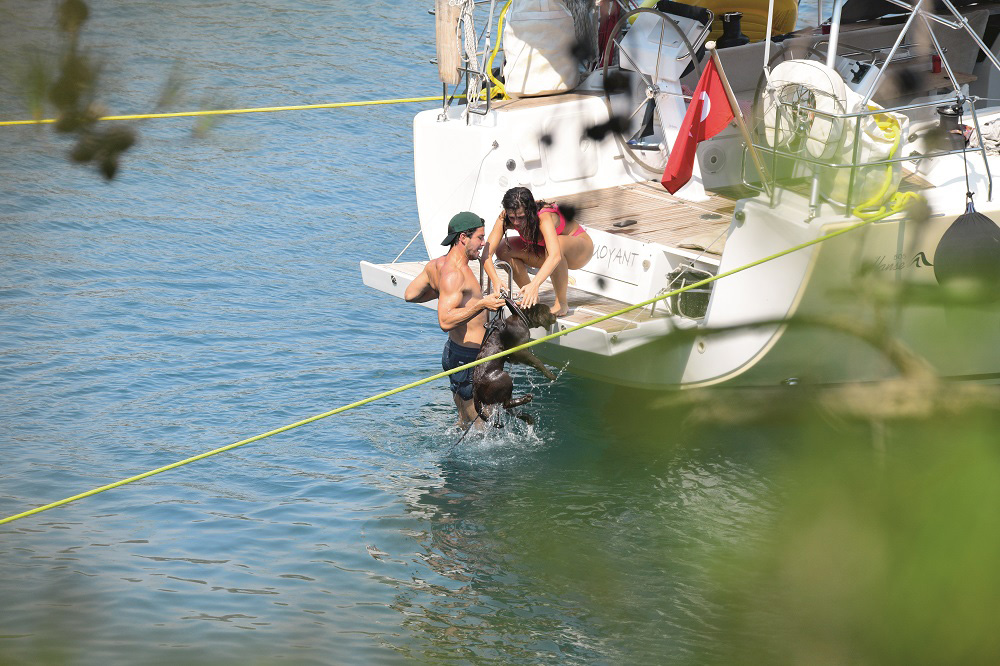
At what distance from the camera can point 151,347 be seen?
28.4 ft

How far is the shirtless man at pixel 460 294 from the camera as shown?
6254 millimetres

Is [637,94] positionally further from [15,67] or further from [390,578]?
[15,67]

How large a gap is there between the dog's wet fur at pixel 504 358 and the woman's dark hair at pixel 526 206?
47cm

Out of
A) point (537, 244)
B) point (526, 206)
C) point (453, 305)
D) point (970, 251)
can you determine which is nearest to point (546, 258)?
point (537, 244)

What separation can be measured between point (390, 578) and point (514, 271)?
2127 mm

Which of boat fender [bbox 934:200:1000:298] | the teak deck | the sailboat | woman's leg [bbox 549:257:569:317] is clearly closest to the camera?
boat fender [bbox 934:200:1000:298]

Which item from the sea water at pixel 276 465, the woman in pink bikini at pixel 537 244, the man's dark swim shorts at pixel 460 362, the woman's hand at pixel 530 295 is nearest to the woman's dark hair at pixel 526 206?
the woman in pink bikini at pixel 537 244

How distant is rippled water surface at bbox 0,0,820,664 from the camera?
1.96 meters

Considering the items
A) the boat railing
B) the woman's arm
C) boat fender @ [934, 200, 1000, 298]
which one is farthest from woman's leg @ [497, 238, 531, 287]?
boat fender @ [934, 200, 1000, 298]

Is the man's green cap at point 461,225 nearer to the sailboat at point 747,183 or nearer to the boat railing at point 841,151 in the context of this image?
the sailboat at point 747,183

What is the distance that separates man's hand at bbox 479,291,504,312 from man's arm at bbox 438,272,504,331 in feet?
0.17

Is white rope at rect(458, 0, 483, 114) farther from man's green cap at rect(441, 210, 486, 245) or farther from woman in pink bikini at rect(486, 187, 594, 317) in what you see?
man's green cap at rect(441, 210, 486, 245)

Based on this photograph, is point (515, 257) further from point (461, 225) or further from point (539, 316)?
point (539, 316)

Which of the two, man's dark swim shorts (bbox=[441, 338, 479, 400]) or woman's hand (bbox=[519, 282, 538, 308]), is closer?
woman's hand (bbox=[519, 282, 538, 308])
